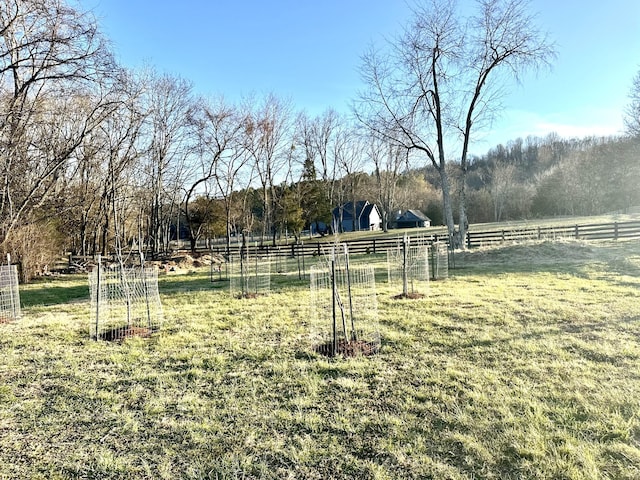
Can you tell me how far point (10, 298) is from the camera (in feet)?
23.9

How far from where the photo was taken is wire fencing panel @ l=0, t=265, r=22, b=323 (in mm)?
6988

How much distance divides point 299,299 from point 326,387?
473 centimetres

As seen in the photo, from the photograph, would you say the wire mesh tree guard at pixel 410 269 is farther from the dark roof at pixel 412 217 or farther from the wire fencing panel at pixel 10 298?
the dark roof at pixel 412 217

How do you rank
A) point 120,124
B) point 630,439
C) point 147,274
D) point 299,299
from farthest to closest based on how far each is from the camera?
point 120,124 → point 299,299 → point 147,274 → point 630,439

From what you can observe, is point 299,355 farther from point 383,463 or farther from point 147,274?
point 147,274

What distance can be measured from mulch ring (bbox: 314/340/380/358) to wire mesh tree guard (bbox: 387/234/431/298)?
3.27m

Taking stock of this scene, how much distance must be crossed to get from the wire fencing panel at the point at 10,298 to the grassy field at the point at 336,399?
0.72m

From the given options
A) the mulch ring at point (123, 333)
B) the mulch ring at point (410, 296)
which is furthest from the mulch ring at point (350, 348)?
the mulch ring at point (410, 296)

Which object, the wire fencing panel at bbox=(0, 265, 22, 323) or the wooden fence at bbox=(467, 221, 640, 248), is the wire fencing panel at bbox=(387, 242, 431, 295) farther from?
the wooden fence at bbox=(467, 221, 640, 248)

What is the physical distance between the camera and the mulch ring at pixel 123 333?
5.60m

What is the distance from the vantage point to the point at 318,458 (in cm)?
243

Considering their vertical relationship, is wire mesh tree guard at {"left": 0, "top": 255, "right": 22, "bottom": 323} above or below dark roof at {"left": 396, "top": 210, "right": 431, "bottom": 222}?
below

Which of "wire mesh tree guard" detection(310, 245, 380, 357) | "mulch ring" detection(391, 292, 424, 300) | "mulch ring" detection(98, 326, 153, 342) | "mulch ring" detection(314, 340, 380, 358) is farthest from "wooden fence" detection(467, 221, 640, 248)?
"mulch ring" detection(98, 326, 153, 342)

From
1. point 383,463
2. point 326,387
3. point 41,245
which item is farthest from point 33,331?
point 41,245
